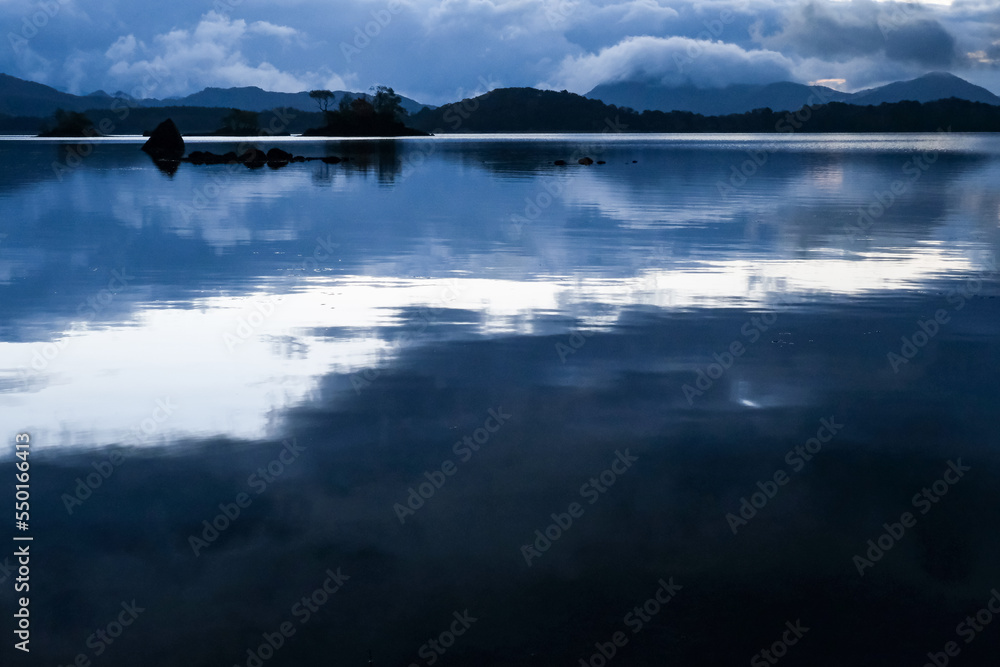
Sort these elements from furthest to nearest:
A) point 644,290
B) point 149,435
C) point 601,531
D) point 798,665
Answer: point 644,290 < point 149,435 < point 601,531 < point 798,665

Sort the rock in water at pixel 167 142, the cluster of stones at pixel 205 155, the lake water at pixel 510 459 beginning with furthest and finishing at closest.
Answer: the rock in water at pixel 167 142, the cluster of stones at pixel 205 155, the lake water at pixel 510 459

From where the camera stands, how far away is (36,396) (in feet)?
40.1

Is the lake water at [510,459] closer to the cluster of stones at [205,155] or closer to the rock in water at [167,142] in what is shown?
the cluster of stones at [205,155]

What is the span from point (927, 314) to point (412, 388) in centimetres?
1053

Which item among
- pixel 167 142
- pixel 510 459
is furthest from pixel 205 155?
pixel 510 459

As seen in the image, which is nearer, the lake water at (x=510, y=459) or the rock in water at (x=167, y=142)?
the lake water at (x=510, y=459)

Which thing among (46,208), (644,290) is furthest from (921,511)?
(46,208)

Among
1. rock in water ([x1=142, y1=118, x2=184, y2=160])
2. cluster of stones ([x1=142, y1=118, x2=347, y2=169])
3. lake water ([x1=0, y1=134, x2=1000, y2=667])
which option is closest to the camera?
lake water ([x1=0, y1=134, x2=1000, y2=667])

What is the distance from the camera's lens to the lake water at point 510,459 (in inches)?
265

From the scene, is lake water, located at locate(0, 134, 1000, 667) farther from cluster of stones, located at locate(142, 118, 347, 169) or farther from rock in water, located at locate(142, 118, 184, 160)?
rock in water, located at locate(142, 118, 184, 160)

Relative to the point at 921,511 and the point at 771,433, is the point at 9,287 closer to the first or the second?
the point at 771,433

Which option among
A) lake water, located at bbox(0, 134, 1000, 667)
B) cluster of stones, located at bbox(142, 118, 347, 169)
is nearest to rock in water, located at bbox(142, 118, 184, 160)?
cluster of stones, located at bbox(142, 118, 347, 169)

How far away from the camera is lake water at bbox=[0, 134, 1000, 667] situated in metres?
6.74

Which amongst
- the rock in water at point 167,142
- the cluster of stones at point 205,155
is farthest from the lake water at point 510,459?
the rock in water at point 167,142
